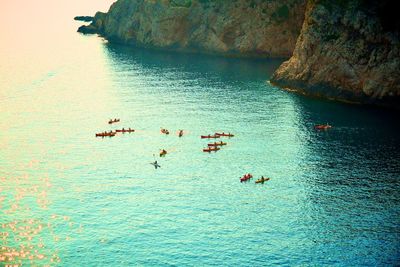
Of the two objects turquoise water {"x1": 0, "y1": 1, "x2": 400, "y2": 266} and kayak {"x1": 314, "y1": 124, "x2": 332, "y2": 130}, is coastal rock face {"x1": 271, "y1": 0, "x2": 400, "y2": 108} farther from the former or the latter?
kayak {"x1": 314, "y1": 124, "x2": 332, "y2": 130}

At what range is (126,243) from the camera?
259 feet

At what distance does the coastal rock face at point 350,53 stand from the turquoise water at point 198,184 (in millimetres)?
5793

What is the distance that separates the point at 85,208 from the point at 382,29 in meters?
92.1

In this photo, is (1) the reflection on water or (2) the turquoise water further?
(2) the turquoise water

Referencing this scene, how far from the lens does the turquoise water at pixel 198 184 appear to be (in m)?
77.1

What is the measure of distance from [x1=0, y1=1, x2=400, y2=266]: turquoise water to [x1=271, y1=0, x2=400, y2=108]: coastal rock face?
579 centimetres

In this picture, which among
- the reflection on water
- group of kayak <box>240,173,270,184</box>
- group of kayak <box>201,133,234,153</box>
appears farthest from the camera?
group of kayak <box>201,133,234,153</box>

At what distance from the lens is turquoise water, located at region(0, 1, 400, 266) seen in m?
77.1

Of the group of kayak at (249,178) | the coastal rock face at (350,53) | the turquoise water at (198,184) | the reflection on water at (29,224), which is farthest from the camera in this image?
the coastal rock face at (350,53)

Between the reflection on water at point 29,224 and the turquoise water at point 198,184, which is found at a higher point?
the turquoise water at point 198,184

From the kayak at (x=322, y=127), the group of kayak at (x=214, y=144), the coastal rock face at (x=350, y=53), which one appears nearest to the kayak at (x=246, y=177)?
the group of kayak at (x=214, y=144)

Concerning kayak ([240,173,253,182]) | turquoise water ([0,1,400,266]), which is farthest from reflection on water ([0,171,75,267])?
kayak ([240,173,253,182])

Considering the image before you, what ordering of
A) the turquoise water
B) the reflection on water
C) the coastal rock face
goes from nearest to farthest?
the reflection on water
the turquoise water
the coastal rock face

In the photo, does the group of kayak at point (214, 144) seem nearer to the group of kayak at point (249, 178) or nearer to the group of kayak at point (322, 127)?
the group of kayak at point (249, 178)
